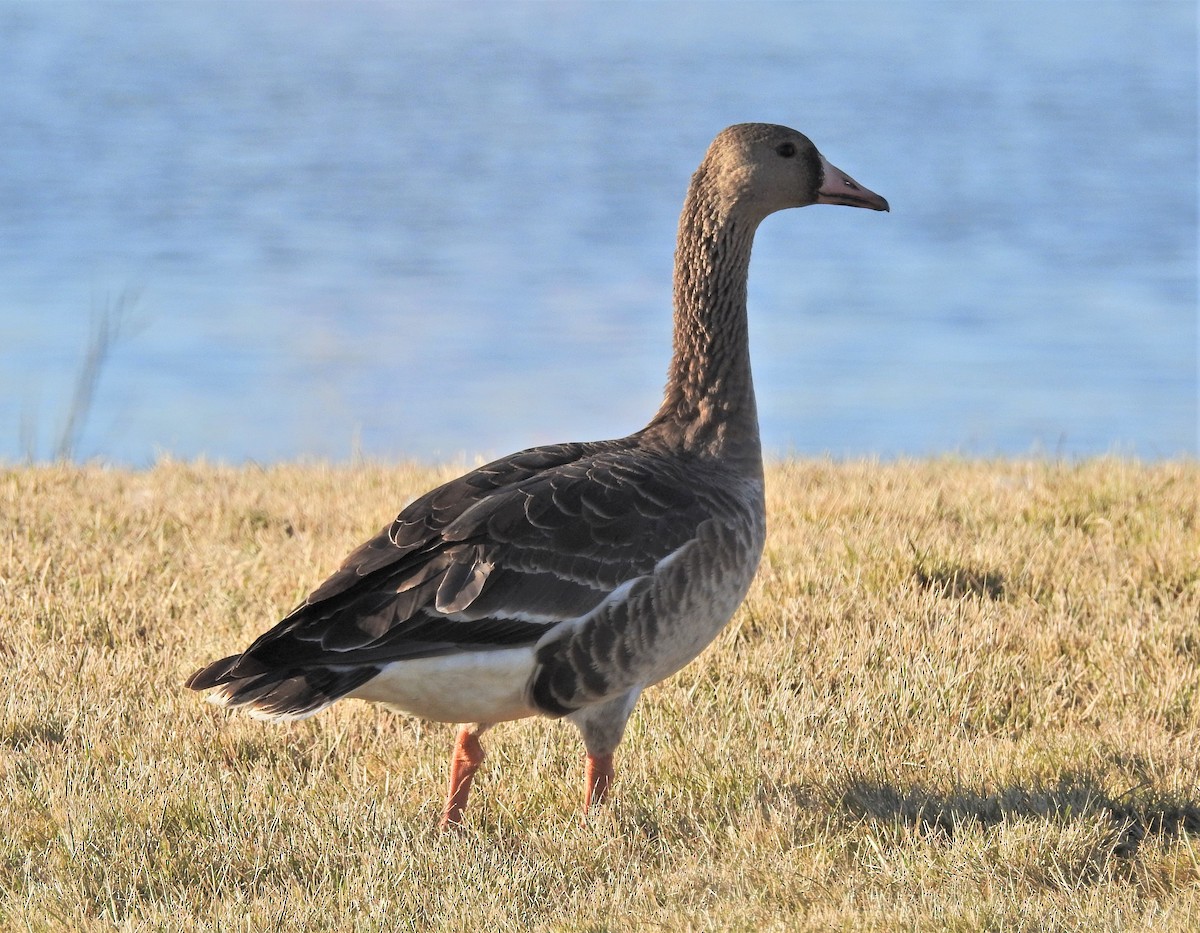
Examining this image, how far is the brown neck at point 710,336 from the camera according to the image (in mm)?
5695

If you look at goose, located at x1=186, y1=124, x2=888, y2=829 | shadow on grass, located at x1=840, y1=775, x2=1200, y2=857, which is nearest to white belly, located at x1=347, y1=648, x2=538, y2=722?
goose, located at x1=186, y1=124, x2=888, y2=829

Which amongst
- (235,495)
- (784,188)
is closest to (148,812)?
(784,188)

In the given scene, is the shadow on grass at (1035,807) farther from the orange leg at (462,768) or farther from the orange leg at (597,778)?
the orange leg at (462,768)

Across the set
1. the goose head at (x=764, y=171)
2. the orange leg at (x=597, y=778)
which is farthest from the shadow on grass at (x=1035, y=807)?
the goose head at (x=764, y=171)

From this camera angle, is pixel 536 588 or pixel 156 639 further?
pixel 156 639

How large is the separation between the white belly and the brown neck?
1374 mm

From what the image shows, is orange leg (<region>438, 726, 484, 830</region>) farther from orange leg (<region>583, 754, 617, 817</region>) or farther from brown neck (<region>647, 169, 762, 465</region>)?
brown neck (<region>647, 169, 762, 465</region>)

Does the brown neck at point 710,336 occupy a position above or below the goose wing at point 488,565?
above

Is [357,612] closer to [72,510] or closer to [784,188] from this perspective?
[784,188]

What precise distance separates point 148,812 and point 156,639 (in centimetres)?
188

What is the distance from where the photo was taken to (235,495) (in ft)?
29.5

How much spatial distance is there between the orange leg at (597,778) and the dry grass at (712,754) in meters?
0.08

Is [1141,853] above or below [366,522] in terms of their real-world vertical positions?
below

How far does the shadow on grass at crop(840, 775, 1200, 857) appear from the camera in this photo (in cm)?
481
